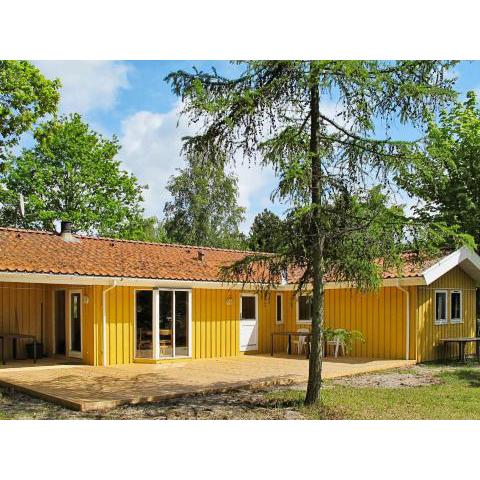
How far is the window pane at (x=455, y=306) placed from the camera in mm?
18823

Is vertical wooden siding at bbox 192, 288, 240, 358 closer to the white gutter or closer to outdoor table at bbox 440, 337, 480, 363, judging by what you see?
the white gutter

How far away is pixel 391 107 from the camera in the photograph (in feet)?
33.3

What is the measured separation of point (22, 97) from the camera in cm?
1145

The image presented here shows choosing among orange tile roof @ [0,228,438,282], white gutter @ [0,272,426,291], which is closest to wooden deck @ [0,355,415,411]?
white gutter @ [0,272,426,291]

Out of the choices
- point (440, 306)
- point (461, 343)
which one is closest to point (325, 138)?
point (440, 306)

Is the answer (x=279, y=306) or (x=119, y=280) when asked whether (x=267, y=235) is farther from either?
(x=279, y=306)

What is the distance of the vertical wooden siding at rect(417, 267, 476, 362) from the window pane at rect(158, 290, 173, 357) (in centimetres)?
690
